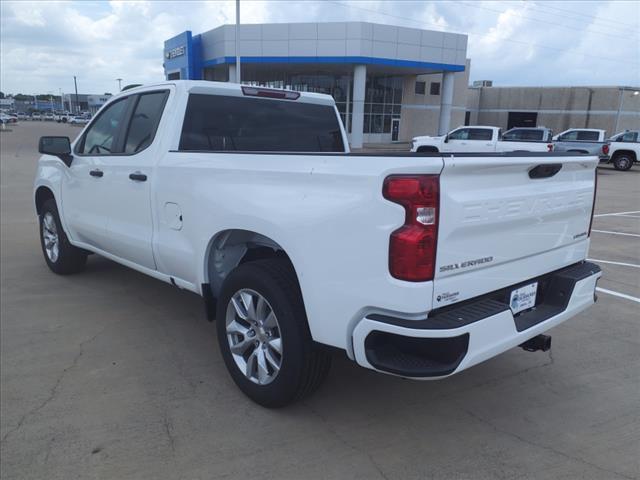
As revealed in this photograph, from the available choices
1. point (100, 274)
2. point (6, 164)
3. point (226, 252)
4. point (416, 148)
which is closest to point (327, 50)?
point (416, 148)

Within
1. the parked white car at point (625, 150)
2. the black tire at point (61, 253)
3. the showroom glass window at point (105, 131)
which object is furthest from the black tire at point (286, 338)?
the parked white car at point (625, 150)

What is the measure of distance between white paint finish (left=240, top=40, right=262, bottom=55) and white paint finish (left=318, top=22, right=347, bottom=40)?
12.6 ft

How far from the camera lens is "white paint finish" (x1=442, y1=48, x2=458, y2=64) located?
109 ft

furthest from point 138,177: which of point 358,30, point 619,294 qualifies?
point 358,30

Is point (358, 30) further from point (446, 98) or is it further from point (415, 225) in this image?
point (415, 225)

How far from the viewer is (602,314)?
194 inches

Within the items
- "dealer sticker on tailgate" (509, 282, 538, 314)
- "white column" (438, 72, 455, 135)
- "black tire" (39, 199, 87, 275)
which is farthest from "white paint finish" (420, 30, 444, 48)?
"dealer sticker on tailgate" (509, 282, 538, 314)

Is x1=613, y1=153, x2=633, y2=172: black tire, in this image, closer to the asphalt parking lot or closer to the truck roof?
the asphalt parking lot

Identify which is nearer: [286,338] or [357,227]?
[357,227]

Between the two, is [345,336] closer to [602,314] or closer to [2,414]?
[2,414]

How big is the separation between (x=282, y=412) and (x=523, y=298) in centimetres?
159

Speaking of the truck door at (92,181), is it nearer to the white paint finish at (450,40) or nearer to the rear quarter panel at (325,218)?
the rear quarter panel at (325,218)

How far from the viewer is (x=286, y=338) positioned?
A: 9.29 ft

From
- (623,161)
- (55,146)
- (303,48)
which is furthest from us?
(303,48)
